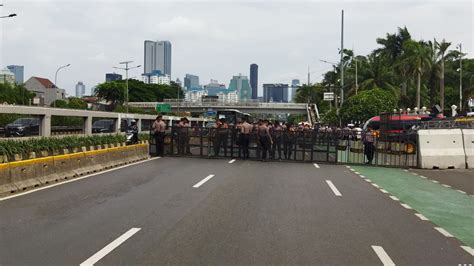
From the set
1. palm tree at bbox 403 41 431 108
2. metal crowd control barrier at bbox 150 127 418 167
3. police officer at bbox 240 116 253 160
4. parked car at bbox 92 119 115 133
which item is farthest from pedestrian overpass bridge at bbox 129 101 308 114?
police officer at bbox 240 116 253 160

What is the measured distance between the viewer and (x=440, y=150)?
20.9 meters

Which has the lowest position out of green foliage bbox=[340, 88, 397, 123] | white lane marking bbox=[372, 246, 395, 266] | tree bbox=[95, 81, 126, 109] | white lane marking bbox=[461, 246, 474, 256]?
white lane marking bbox=[461, 246, 474, 256]

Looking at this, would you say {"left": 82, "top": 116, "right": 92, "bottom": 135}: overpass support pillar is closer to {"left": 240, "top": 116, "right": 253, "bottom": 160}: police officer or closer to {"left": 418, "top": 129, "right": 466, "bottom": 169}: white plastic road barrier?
{"left": 240, "top": 116, "right": 253, "bottom": 160}: police officer

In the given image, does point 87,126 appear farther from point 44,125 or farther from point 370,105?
point 370,105

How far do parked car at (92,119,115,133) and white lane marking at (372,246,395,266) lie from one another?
32.7 m

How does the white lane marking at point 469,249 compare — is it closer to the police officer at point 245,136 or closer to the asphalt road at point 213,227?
the asphalt road at point 213,227

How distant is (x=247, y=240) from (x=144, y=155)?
1527cm

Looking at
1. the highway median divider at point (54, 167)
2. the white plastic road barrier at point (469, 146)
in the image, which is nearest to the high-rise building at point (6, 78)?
the highway median divider at point (54, 167)

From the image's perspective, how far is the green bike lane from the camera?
893cm

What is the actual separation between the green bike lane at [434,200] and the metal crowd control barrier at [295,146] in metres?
3.43

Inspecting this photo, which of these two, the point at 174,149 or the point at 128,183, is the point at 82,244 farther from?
the point at 174,149

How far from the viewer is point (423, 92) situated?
6788cm

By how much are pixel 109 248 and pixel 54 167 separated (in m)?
7.67

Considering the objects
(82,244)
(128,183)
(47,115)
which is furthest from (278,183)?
(47,115)
